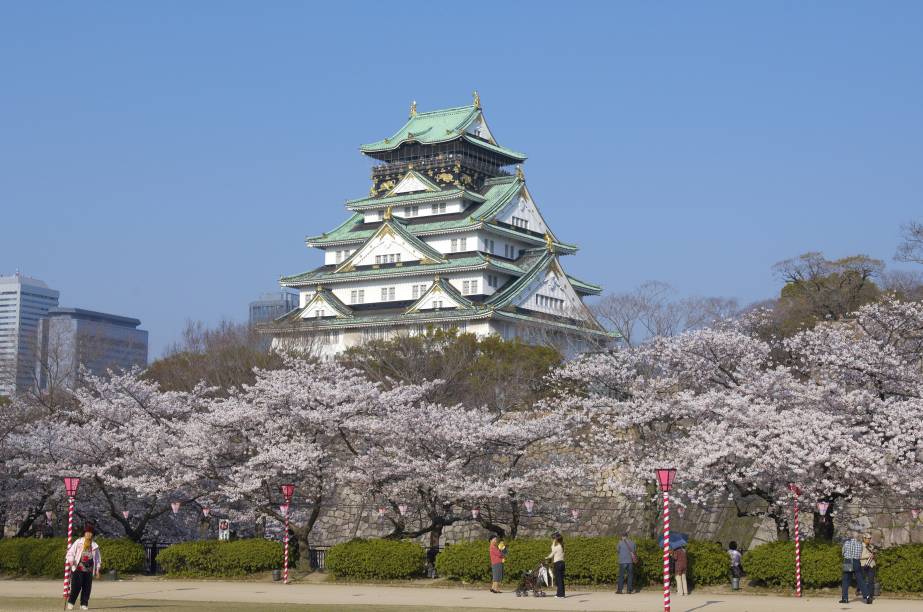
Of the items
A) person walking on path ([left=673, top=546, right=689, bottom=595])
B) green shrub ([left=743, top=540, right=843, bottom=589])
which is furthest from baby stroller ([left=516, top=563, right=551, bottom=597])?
green shrub ([left=743, top=540, right=843, bottom=589])

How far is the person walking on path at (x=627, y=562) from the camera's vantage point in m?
26.9

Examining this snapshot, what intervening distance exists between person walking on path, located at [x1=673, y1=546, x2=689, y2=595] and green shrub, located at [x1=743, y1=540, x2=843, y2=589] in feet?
5.96

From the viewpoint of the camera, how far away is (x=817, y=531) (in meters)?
29.0

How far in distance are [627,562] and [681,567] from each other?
4.09ft

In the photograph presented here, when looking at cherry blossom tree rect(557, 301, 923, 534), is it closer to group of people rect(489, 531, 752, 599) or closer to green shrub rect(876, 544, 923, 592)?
green shrub rect(876, 544, 923, 592)

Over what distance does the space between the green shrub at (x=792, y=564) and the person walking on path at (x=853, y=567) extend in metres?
1.54

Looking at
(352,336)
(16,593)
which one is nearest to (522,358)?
(352,336)

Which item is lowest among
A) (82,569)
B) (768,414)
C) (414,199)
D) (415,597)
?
(415,597)

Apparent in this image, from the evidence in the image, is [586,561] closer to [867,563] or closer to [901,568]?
[867,563]

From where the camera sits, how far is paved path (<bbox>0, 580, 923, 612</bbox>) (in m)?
23.7

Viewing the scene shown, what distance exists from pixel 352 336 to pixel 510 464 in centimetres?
3954

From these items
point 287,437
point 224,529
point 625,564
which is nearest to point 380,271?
point 224,529

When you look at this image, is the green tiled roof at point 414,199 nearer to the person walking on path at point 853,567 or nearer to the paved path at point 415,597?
the paved path at point 415,597

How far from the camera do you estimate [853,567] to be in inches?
968
